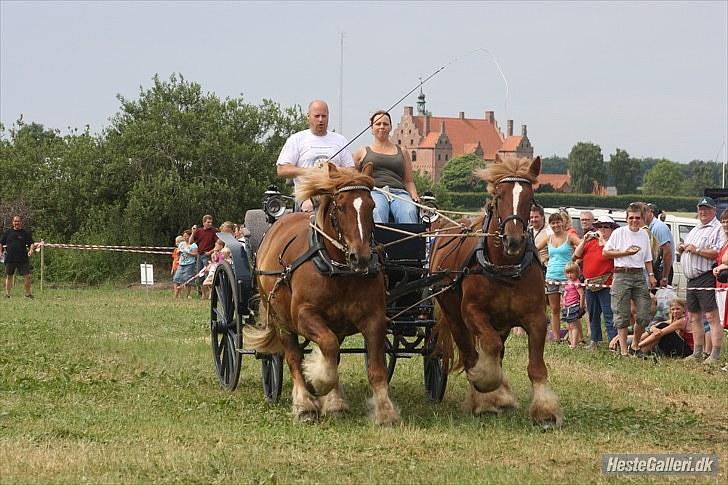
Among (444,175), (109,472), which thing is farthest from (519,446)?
(444,175)

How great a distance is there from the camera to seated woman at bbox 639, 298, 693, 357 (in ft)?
44.3

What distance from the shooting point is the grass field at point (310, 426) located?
6.66 m

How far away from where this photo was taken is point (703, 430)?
8.34 metres

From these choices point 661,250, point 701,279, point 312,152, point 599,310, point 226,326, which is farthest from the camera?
point 661,250

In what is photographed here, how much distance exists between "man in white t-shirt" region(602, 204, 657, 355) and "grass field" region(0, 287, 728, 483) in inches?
21.4

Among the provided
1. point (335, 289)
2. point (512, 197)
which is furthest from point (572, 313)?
point (335, 289)

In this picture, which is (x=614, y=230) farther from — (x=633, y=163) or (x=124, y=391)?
(x=633, y=163)

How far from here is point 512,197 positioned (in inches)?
327

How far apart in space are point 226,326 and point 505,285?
132 inches

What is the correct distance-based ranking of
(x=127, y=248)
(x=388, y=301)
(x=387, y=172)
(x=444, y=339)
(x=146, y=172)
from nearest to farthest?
(x=388, y=301), (x=444, y=339), (x=387, y=172), (x=127, y=248), (x=146, y=172)

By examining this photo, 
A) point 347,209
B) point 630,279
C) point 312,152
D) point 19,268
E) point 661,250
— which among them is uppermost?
point 312,152

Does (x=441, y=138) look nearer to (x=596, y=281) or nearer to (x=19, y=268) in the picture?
(x=19, y=268)

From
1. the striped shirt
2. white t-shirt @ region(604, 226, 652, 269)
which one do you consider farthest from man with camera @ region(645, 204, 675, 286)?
the striped shirt

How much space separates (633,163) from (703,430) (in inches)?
6372
